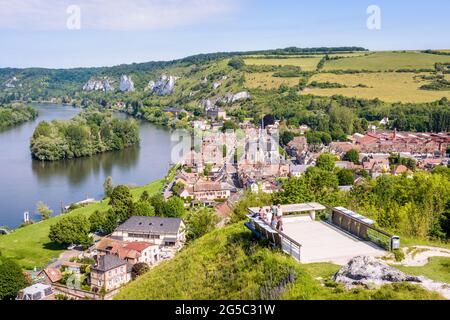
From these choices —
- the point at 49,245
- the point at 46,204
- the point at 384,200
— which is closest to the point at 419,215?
the point at 384,200

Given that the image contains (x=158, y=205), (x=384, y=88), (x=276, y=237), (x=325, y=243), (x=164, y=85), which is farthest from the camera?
(x=164, y=85)

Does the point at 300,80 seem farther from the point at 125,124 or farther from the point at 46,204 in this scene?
the point at 46,204

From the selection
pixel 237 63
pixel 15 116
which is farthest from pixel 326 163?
pixel 237 63

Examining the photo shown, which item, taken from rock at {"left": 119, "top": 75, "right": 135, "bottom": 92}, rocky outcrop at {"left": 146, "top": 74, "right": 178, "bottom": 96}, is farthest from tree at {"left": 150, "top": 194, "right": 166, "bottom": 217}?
rock at {"left": 119, "top": 75, "right": 135, "bottom": 92}

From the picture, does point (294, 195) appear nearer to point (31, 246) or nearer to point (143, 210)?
point (143, 210)

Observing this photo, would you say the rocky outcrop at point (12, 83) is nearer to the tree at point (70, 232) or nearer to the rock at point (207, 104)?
the rock at point (207, 104)

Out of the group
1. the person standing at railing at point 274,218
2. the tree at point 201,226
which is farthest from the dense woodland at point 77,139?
the person standing at railing at point 274,218

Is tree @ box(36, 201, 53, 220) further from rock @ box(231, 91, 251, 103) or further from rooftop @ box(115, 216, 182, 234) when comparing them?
rock @ box(231, 91, 251, 103)
